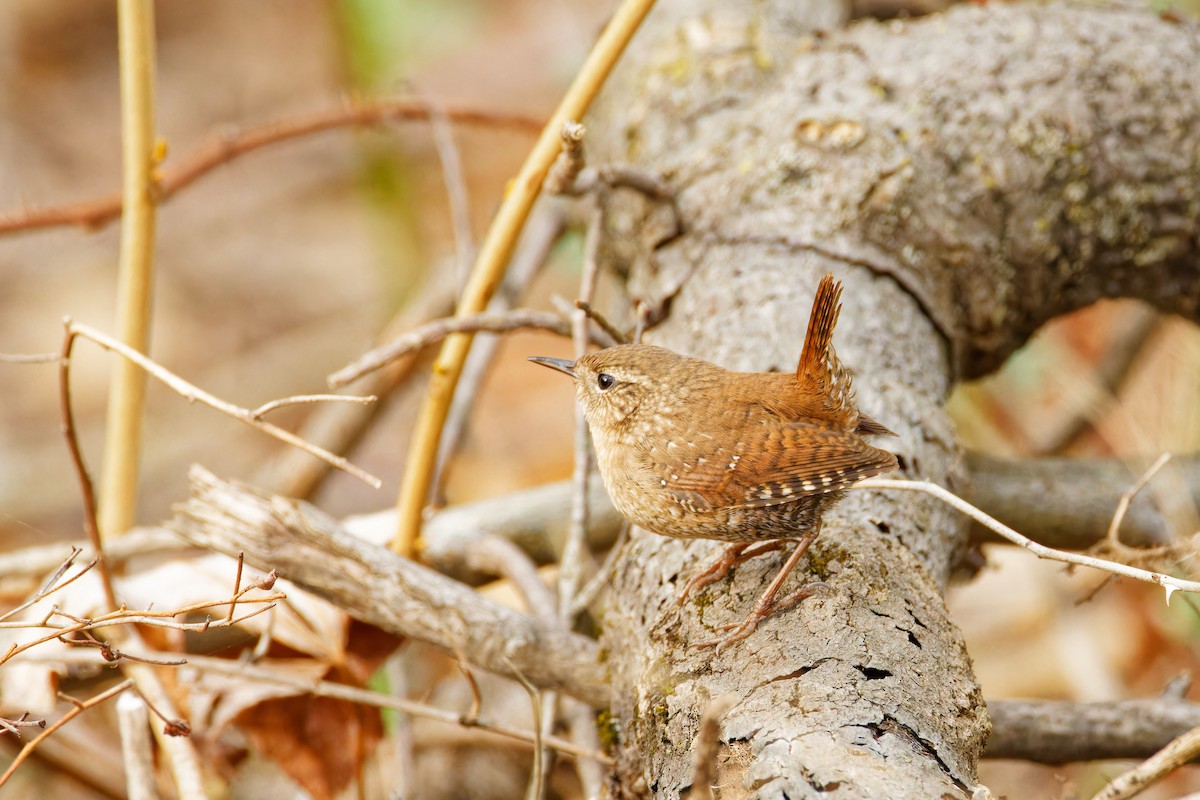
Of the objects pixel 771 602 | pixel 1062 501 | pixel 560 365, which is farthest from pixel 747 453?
pixel 1062 501

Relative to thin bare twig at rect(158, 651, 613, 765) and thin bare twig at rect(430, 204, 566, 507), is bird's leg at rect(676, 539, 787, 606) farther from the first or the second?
thin bare twig at rect(430, 204, 566, 507)

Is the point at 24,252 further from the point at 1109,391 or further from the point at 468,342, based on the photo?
the point at 1109,391

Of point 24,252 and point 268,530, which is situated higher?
point 24,252

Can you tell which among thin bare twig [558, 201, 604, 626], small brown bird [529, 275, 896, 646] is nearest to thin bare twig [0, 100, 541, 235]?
thin bare twig [558, 201, 604, 626]

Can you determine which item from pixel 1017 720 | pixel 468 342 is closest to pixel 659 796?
pixel 1017 720

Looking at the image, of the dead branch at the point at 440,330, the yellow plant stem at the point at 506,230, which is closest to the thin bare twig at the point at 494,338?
the yellow plant stem at the point at 506,230

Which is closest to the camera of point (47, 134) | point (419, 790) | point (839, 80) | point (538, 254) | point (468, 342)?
point (468, 342)

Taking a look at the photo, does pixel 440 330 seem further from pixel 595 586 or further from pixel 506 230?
pixel 595 586
